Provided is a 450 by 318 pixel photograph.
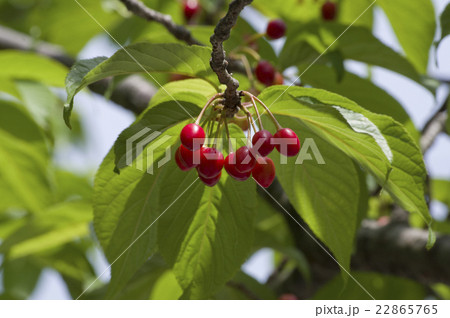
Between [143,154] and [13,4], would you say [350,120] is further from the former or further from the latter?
[13,4]

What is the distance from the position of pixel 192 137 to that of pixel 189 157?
0.06 metres

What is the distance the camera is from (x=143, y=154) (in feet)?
4.07

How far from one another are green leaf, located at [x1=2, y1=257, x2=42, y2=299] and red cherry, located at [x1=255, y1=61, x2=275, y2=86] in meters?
1.77

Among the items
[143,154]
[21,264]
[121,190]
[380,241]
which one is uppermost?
[143,154]

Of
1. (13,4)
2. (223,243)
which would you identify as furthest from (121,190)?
(13,4)

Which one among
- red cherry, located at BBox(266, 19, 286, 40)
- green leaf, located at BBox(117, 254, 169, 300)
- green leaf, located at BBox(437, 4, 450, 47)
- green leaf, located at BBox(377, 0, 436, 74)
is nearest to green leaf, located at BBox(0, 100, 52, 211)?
green leaf, located at BBox(117, 254, 169, 300)

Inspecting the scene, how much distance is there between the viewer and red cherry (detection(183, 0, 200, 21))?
266 centimetres

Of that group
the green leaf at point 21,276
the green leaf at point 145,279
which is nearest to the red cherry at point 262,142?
the green leaf at point 145,279

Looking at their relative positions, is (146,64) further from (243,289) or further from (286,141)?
(243,289)

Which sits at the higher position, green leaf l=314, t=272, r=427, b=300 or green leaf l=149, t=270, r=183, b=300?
green leaf l=149, t=270, r=183, b=300

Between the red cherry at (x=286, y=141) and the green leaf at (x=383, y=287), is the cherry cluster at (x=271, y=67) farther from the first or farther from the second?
the green leaf at (x=383, y=287)

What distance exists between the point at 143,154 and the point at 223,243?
0.34 m

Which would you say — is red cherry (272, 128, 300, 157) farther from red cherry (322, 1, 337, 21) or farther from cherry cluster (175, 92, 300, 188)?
red cherry (322, 1, 337, 21)

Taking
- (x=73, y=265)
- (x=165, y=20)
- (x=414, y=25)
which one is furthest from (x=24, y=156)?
(x=414, y=25)
